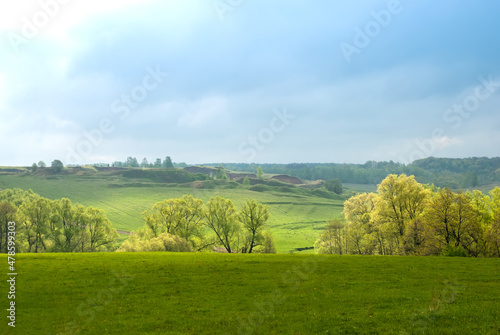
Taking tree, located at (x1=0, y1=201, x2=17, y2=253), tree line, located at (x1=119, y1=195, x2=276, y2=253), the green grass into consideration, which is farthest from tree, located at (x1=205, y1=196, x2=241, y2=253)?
tree, located at (x1=0, y1=201, x2=17, y2=253)

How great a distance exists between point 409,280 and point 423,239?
22.0 meters

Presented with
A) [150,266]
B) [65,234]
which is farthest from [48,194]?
[150,266]

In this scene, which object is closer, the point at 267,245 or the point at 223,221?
the point at 223,221

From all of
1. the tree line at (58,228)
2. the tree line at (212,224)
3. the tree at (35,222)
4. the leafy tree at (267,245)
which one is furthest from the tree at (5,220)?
the leafy tree at (267,245)

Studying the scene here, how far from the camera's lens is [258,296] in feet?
87.9

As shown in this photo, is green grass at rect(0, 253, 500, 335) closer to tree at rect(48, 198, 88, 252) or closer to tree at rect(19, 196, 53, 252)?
tree at rect(48, 198, 88, 252)

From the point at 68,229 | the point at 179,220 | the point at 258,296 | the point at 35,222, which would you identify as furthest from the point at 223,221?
the point at 258,296

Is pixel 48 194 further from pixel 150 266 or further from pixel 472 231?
pixel 472 231

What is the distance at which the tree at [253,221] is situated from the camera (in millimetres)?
78000

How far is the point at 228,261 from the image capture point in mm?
40156

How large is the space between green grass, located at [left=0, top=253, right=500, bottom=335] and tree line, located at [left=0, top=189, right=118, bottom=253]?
42.6 m

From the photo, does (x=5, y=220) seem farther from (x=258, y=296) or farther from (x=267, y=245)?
(x=258, y=296)

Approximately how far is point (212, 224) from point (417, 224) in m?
46.9

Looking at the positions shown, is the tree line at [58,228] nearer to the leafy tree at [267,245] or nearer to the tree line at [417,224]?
the leafy tree at [267,245]
